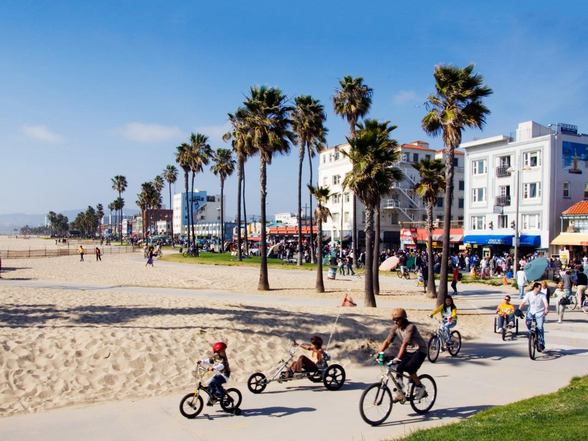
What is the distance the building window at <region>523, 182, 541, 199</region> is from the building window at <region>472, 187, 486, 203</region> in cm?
482

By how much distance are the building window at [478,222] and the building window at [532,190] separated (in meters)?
5.27

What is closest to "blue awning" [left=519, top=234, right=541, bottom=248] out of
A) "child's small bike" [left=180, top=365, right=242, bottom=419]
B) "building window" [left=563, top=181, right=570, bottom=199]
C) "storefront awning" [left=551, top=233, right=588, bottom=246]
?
"storefront awning" [left=551, top=233, right=588, bottom=246]

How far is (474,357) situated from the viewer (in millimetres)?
13359

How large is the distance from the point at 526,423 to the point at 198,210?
510 ft

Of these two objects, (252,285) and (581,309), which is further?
(252,285)

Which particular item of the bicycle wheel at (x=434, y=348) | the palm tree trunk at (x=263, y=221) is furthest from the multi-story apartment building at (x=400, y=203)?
the bicycle wheel at (x=434, y=348)

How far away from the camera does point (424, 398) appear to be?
8820 mm

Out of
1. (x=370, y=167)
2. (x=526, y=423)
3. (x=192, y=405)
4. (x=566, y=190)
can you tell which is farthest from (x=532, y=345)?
(x=566, y=190)

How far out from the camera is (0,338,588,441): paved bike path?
7883 mm

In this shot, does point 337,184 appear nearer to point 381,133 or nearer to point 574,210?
point 574,210

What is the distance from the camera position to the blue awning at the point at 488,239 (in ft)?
155

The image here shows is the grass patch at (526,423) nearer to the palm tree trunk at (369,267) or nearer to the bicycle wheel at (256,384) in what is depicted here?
the bicycle wheel at (256,384)

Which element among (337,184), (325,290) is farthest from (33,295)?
(337,184)

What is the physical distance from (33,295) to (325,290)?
48.3 feet
